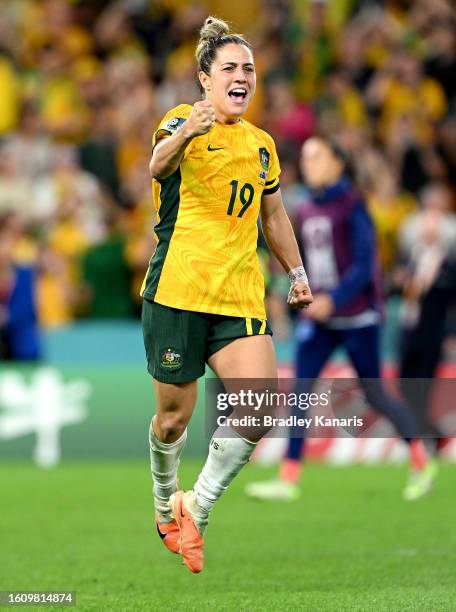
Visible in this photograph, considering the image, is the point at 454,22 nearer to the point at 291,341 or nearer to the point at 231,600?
the point at 291,341

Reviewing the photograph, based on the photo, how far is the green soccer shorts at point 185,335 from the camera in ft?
20.8

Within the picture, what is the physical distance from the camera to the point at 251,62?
628 cm

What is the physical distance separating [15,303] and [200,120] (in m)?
8.28

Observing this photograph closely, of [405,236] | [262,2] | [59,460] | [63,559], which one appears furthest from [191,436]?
[262,2]

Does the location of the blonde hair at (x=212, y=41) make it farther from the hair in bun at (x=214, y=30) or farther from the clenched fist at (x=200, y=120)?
the clenched fist at (x=200, y=120)

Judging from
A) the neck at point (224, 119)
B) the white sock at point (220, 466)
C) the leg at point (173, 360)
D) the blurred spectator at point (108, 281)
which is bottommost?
the blurred spectator at point (108, 281)

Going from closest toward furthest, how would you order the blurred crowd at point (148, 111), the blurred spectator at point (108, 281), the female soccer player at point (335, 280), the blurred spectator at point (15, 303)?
1. the female soccer player at point (335, 280)
2. the blurred spectator at point (15, 303)
3. the blurred spectator at point (108, 281)
4. the blurred crowd at point (148, 111)

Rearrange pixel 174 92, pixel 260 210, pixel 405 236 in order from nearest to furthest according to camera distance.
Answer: pixel 260 210, pixel 405 236, pixel 174 92

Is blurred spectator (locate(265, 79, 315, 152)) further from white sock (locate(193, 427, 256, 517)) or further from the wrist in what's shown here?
the wrist

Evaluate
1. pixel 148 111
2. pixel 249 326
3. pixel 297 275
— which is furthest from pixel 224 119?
pixel 148 111

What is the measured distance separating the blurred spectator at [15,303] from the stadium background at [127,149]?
5cm

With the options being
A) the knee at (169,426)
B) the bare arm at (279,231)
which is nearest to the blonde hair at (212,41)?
the bare arm at (279,231)

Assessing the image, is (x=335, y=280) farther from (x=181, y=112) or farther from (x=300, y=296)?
(x=181, y=112)

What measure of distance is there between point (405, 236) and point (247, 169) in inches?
351
